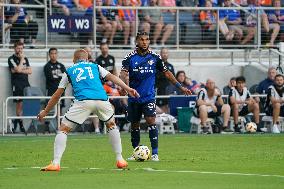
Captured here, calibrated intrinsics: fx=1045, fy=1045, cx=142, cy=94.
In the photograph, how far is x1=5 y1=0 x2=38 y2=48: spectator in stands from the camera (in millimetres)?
31625

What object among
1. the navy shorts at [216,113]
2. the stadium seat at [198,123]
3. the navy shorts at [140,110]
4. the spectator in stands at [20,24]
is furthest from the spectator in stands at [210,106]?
the navy shorts at [140,110]

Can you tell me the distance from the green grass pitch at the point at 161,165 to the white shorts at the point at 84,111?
0.80 m

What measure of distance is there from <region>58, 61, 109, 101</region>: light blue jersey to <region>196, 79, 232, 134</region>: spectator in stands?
1336 cm

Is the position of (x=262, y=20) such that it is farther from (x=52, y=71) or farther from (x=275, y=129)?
(x=52, y=71)

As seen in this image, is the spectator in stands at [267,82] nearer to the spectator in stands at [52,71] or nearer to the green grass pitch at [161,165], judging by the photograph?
the green grass pitch at [161,165]

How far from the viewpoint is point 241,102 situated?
30797 millimetres

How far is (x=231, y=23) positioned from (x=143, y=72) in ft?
51.9

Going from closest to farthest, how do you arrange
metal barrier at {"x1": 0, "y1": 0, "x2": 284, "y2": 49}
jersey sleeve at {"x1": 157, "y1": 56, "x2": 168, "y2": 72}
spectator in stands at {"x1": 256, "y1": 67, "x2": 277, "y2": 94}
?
jersey sleeve at {"x1": 157, "y1": 56, "x2": 168, "y2": 72} < spectator in stands at {"x1": 256, "y1": 67, "x2": 277, "y2": 94} < metal barrier at {"x1": 0, "y1": 0, "x2": 284, "y2": 49}

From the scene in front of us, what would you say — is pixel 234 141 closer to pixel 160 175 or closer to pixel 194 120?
pixel 194 120

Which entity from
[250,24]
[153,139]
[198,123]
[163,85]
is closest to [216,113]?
[198,123]

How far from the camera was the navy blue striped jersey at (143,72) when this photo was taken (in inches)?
784

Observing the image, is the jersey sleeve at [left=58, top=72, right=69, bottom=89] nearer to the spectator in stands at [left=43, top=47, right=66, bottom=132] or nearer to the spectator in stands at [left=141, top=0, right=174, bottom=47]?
the spectator in stands at [left=43, top=47, right=66, bottom=132]

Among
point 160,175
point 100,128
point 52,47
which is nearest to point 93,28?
point 52,47

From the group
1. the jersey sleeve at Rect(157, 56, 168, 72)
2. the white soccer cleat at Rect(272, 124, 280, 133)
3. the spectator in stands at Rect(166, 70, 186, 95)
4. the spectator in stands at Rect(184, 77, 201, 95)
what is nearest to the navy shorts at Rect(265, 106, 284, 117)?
the white soccer cleat at Rect(272, 124, 280, 133)
